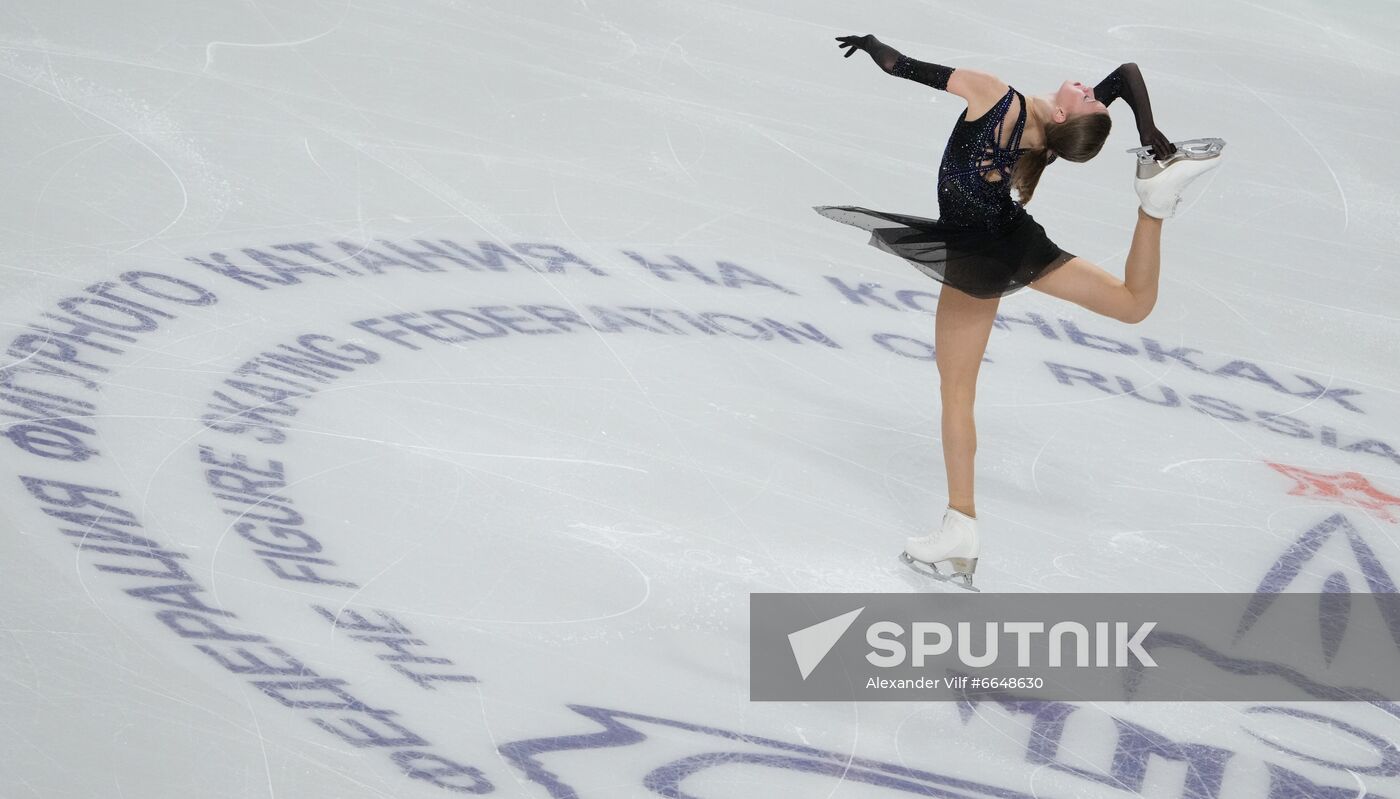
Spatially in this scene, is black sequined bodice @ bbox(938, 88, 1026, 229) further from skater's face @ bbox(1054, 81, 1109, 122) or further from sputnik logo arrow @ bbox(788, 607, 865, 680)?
sputnik logo arrow @ bbox(788, 607, 865, 680)

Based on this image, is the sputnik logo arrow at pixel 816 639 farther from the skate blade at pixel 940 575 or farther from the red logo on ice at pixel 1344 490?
the red logo on ice at pixel 1344 490

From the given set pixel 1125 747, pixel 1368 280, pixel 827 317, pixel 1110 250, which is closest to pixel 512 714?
pixel 1125 747

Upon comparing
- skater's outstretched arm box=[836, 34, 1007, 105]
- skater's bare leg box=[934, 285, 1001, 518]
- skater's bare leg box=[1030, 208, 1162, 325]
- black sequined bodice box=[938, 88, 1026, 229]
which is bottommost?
skater's bare leg box=[934, 285, 1001, 518]

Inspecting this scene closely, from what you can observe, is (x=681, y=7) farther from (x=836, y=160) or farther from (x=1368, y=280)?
(x=1368, y=280)

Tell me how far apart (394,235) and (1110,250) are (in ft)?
9.28

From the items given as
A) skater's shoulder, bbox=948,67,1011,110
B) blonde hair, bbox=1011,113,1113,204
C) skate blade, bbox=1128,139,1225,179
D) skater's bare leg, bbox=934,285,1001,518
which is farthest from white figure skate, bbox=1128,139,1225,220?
skater's bare leg, bbox=934,285,1001,518

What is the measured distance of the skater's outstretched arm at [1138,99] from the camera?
3812 millimetres

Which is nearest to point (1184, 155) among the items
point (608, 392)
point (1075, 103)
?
point (1075, 103)

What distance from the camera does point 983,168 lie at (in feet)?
12.8

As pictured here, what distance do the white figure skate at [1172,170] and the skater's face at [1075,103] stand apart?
0.50ft

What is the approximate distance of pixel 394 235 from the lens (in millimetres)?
5551

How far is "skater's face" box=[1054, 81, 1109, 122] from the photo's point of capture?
3.81 meters

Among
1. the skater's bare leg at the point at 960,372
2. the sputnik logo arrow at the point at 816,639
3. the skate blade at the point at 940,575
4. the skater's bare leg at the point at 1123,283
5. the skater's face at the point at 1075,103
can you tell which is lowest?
the sputnik logo arrow at the point at 816,639

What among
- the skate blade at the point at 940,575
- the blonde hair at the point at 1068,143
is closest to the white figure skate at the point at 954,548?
the skate blade at the point at 940,575
